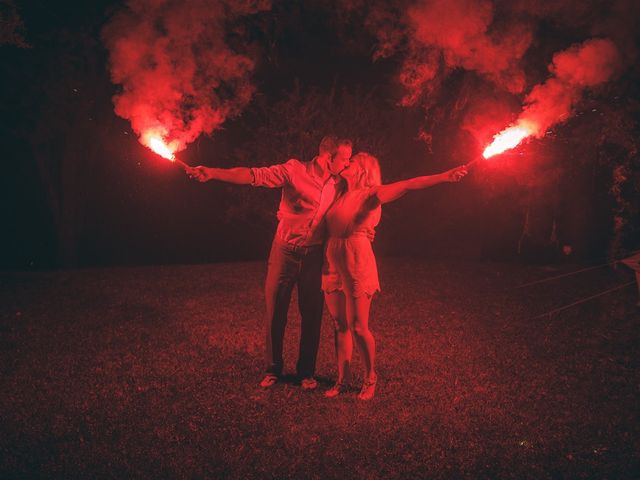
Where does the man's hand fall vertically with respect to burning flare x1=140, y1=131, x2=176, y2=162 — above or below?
below

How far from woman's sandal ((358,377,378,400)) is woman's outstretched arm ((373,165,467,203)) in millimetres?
1788

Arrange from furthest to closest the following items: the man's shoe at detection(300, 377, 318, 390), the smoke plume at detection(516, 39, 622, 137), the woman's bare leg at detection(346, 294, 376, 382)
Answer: the man's shoe at detection(300, 377, 318, 390) → the smoke plume at detection(516, 39, 622, 137) → the woman's bare leg at detection(346, 294, 376, 382)

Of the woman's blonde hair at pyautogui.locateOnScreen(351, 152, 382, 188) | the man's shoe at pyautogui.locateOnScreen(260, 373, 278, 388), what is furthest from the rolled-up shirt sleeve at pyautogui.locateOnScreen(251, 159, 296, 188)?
the man's shoe at pyautogui.locateOnScreen(260, 373, 278, 388)

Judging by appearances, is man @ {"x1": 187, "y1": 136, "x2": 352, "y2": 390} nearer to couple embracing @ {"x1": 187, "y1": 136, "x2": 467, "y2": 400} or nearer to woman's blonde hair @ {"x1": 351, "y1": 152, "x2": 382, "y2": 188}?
couple embracing @ {"x1": 187, "y1": 136, "x2": 467, "y2": 400}

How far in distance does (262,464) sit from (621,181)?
11.5m

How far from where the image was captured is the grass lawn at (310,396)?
14.2ft

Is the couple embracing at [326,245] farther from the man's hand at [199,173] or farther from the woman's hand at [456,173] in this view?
the woman's hand at [456,173]

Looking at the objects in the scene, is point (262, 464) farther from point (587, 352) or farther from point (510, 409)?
point (587, 352)

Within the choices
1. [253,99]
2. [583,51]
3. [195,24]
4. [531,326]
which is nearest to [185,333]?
[531,326]

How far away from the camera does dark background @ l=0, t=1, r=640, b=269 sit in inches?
501

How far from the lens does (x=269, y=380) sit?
5.78 metres

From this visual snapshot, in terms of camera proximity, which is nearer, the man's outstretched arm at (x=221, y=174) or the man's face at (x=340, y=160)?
the man's outstretched arm at (x=221, y=174)

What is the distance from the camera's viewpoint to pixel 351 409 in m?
5.22

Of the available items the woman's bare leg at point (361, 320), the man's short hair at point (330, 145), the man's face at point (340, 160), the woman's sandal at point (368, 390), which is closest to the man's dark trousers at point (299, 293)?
the woman's bare leg at point (361, 320)
